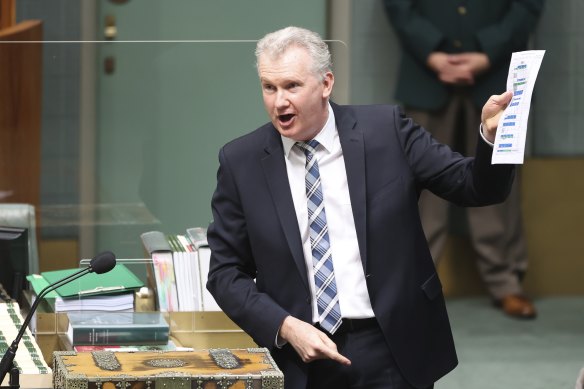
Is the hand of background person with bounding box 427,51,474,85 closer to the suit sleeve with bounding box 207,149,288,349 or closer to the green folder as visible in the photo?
the green folder

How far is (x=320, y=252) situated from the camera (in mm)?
3500

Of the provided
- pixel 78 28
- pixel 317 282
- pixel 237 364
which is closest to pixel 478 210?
pixel 78 28

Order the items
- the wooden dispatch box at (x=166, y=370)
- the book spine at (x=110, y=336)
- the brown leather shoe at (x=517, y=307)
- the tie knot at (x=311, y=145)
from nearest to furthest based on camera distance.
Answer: the wooden dispatch box at (x=166, y=370), the tie knot at (x=311, y=145), the book spine at (x=110, y=336), the brown leather shoe at (x=517, y=307)

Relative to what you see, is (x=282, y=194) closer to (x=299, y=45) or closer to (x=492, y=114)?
(x=299, y=45)

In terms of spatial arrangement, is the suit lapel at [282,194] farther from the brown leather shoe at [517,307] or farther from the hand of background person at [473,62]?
the brown leather shoe at [517,307]

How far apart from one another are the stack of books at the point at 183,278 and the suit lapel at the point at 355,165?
0.72 m

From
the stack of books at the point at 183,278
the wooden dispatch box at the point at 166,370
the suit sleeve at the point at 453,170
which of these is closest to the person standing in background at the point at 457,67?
the stack of books at the point at 183,278

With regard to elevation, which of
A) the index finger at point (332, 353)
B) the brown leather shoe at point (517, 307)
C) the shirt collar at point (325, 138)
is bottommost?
the brown leather shoe at point (517, 307)

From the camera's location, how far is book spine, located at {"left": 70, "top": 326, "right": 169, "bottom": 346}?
12.6 feet

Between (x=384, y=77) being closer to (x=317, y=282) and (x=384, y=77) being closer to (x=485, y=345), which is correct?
(x=485, y=345)

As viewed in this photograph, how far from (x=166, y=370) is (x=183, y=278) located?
1.11 meters

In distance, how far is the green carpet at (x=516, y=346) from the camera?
583 cm

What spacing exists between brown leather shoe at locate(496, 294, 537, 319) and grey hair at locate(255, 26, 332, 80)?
3026mm

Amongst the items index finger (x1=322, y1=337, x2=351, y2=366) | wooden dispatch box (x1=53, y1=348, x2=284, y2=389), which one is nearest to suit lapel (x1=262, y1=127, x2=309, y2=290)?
index finger (x1=322, y1=337, x2=351, y2=366)
